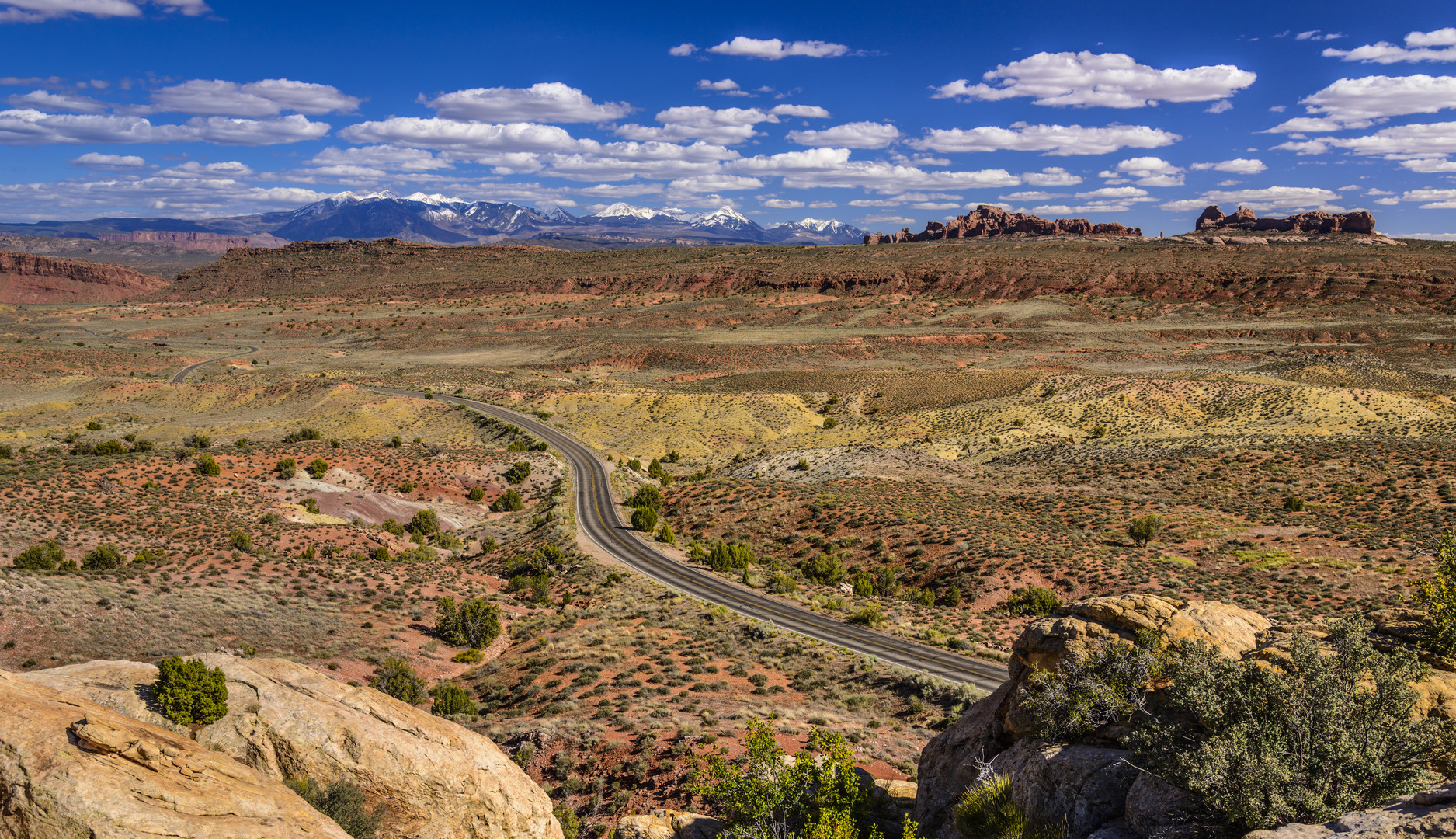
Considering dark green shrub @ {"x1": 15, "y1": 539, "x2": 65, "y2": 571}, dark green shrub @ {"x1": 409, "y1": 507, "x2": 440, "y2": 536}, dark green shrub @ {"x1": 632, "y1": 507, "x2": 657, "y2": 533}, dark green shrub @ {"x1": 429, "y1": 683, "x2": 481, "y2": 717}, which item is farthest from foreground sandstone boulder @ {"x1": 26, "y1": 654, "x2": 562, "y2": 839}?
dark green shrub @ {"x1": 409, "y1": 507, "x2": 440, "y2": 536}

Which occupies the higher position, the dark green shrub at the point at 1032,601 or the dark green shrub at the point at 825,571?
the dark green shrub at the point at 1032,601

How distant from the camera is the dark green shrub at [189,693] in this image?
10656 mm

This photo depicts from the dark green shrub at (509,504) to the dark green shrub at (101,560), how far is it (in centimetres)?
2359

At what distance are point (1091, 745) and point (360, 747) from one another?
11.5m

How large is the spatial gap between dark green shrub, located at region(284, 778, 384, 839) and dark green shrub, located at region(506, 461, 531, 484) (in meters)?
43.6

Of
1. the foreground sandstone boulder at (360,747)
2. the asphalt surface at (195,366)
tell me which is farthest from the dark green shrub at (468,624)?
the asphalt surface at (195,366)

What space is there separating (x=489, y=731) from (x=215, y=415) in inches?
2844

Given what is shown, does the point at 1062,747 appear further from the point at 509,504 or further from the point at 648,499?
the point at 509,504

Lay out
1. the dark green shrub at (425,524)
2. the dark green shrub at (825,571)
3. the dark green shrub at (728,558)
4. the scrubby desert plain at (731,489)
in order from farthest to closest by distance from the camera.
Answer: the dark green shrub at (425,524), the dark green shrub at (728,558), the dark green shrub at (825,571), the scrubby desert plain at (731,489)

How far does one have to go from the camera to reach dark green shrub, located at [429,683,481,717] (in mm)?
20453

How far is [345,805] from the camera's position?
10.3 m

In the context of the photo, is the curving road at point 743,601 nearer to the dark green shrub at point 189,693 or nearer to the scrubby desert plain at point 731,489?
the scrubby desert plain at point 731,489

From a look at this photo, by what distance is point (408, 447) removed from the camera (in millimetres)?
56375

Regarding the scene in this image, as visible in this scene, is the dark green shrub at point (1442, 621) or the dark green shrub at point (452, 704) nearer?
the dark green shrub at point (1442, 621)
